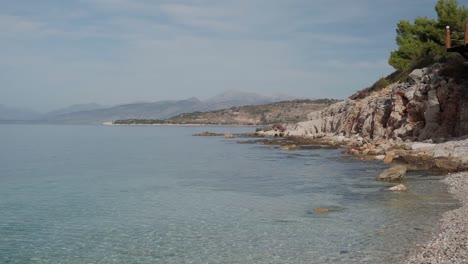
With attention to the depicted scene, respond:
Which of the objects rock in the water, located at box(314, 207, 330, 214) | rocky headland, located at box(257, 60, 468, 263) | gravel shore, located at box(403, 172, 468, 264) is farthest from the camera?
rock in the water, located at box(314, 207, 330, 214)

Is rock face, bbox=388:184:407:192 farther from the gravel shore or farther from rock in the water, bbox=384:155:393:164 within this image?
rock in the water, bbox=384:155:393:164

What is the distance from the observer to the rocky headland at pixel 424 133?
1575cm

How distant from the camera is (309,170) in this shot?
37.9m

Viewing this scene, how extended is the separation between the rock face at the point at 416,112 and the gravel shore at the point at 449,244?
30.2 metres

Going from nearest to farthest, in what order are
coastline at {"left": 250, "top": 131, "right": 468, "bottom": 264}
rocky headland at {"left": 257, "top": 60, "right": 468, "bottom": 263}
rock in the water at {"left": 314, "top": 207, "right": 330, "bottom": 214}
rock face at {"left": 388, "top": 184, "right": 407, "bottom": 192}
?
coastline at {"left": 250, "top": 131, "right": 468, "bottom": 264}, rocky headland at {"left": 257, "top": 60, "right": 468, "bottom": 263}, rock in the water at {"left": 314, "top": 207, "right": 330, "bottom": 214}, rock face at {"left": 388, "top": 184, "right": 407, "bottom": 192}

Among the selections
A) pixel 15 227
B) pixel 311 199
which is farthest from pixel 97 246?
pixel 311 199

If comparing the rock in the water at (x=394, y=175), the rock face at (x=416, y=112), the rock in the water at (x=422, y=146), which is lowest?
the rock in the water at (x=394, y=175)

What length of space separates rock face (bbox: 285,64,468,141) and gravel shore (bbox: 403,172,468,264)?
30152 millimetres

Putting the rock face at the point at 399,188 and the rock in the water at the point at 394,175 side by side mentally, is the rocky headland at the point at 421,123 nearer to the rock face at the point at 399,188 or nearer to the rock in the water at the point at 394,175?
the rock in the water at the point at 394,175

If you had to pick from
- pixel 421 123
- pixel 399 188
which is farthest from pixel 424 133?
pixel 399 188

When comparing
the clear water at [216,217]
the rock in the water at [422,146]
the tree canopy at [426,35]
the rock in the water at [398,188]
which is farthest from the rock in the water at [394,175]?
the tree canopy at [426,35]

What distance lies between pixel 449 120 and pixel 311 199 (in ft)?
97.7


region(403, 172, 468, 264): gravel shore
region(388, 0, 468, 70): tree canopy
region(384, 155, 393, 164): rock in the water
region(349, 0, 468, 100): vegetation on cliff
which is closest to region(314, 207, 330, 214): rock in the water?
region(403, 172, 468, 264): gravel shore

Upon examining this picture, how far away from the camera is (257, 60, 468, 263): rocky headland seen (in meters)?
15.7
